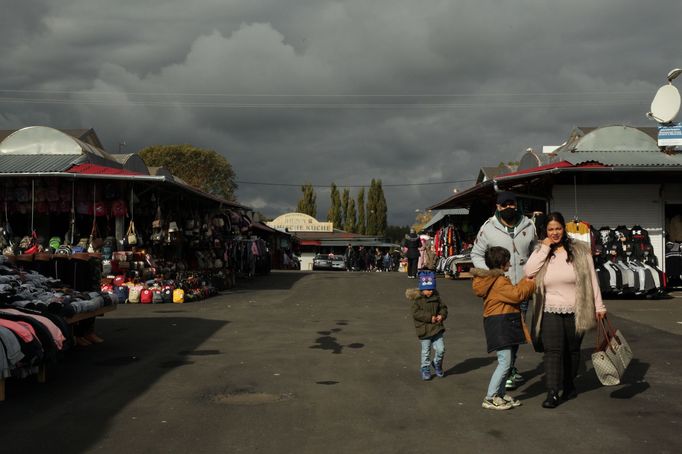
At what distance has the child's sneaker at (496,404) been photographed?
6129mm

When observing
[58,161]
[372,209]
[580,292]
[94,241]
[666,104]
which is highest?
[372,209]

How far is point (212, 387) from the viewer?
716cm

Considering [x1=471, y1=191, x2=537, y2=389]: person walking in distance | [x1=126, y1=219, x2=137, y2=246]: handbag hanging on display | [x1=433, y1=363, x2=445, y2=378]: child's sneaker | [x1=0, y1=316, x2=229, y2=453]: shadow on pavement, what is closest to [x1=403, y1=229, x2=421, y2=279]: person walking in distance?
[x1=126, y1=219, x2=137, y2=246]: handbag hanging on display

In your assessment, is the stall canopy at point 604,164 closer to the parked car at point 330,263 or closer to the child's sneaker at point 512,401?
the child's sneaker at point 512,401

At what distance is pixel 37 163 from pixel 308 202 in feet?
258

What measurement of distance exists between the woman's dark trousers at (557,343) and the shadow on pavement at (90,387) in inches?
158

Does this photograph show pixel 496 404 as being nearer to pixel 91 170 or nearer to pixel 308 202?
pixel 91 170

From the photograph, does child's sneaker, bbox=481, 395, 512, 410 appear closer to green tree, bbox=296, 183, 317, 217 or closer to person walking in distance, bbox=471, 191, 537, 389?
person walking in distance, bbox=471, 191, 537, 389

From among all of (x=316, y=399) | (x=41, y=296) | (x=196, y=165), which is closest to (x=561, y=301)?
(x=316, y=399)

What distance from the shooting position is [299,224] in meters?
76.1

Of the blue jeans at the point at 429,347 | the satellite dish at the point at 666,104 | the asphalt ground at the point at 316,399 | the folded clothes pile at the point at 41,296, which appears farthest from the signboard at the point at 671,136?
the folded clothes pile at the point at 41,296

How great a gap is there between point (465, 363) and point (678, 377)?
2.44 m

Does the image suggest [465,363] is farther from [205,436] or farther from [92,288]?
[92,288]

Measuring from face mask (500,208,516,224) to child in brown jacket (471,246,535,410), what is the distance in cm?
81
